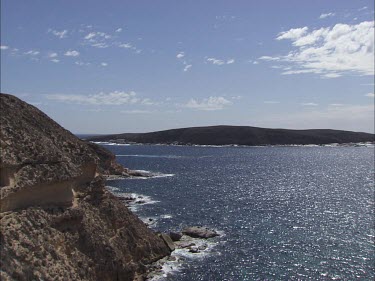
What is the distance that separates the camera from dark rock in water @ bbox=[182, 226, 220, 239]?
5695 centimetres

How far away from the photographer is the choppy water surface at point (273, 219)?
45812 millimetres

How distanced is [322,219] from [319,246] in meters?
16.1

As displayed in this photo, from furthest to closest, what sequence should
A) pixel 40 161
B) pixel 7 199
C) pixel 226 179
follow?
pixel 226 179 → pixel 40 161 → pixel 7 199

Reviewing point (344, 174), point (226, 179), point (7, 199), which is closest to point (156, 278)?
point (7, 199)

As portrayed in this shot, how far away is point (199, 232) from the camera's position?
57.5 metres

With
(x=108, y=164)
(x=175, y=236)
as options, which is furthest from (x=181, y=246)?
(x=108, y=164)

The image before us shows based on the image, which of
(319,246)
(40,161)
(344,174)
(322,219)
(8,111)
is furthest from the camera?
(344,174)

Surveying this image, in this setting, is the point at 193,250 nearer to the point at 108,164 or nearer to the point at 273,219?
the point at 273,219

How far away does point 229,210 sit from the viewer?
76125mm

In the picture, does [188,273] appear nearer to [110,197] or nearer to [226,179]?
[110,197]

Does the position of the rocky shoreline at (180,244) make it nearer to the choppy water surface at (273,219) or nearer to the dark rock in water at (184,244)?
the dark rock in water at (184,244)

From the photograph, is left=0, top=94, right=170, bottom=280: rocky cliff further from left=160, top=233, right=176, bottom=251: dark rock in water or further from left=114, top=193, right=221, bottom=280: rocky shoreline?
left=160, top=233, right=176, bottom=251: dark rock in water

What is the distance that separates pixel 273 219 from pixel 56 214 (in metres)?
43.0

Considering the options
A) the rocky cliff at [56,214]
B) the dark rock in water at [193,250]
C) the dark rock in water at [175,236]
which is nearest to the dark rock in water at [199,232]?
the dark rock in water at [175,236]
